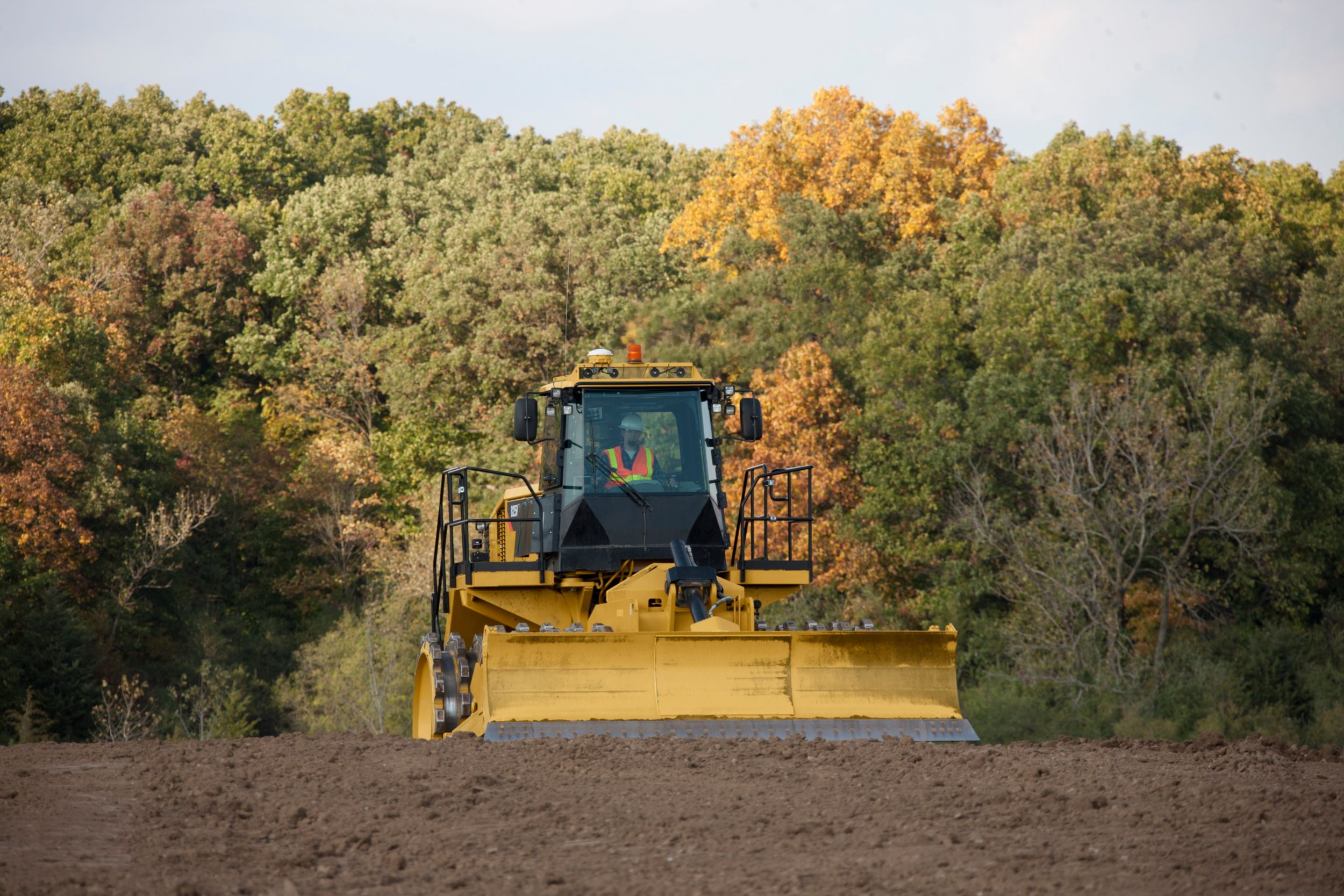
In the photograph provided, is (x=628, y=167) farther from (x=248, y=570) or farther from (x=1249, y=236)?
(x=1249, y=236)

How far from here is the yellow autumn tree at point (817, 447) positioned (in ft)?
104

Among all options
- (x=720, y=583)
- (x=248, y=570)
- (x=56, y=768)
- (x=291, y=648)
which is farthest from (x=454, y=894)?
(x=248, y=570)

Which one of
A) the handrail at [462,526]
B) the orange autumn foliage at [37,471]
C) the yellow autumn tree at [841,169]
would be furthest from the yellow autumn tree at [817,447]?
the handrail at [462,526]

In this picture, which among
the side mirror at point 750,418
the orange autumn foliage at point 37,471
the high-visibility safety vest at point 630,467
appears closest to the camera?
the side mirror at point 750,418

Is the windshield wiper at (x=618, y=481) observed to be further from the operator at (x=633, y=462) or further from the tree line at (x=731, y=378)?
the tree line at (x=731, y=378)

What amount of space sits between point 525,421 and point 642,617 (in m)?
1.78

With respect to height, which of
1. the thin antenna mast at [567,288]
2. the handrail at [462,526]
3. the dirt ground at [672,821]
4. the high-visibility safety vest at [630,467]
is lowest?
the dirt ground at [672,821]

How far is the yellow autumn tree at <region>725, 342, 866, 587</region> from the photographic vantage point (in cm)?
3169

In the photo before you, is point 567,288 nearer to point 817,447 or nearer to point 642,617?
point 817,447

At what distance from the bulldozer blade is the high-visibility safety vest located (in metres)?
1.80

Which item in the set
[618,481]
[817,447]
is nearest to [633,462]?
[618,481]

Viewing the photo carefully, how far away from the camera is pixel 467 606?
1227cm

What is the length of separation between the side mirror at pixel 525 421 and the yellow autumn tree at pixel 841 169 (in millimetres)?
28261

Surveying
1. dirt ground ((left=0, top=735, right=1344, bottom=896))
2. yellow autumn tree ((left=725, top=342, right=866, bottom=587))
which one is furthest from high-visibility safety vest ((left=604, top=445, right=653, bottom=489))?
yellow autumn tree ((left=725, top=342, right=866, bottom=587))
